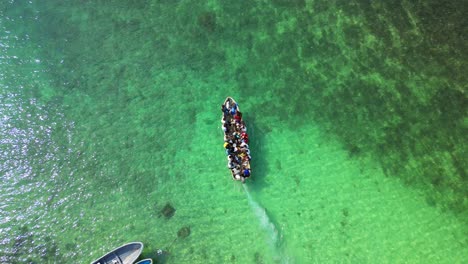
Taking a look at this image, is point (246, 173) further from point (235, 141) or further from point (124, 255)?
point (124, 255)

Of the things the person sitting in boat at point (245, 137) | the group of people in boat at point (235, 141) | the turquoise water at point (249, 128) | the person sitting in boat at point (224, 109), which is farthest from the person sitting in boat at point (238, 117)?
the turquoise water at point (249, 128)

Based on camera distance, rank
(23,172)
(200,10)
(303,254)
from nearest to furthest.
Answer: (303,254) < (23,172) < (200,10)

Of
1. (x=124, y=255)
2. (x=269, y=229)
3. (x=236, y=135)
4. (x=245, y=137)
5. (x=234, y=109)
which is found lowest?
(x=269, y=229)

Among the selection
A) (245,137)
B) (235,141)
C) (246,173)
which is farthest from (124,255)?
(245,137)

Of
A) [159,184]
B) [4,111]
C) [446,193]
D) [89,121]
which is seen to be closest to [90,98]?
[89,121]

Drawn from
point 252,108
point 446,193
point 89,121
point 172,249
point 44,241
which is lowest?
point 446,193

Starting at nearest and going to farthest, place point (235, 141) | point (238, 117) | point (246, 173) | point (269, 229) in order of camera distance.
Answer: point (269, 229)
point (246, 173)
point (235, 141)
point (238, 117)

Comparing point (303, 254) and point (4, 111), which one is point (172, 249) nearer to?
point (303, 254)
